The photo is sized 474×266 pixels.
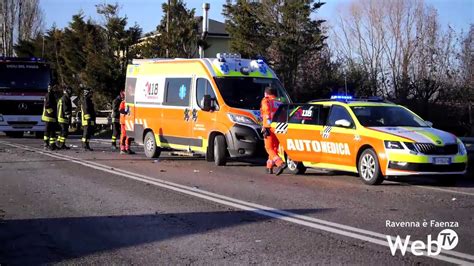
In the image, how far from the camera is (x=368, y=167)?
421 inches

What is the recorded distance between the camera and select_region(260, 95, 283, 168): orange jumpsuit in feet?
40.8

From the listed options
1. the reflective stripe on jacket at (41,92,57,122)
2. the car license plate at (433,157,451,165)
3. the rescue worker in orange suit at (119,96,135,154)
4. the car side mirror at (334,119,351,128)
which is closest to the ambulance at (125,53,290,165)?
the rescue worker in orange suit at (119,96,135,154)

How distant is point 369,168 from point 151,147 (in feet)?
23.6

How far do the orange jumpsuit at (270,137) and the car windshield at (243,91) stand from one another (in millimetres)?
969

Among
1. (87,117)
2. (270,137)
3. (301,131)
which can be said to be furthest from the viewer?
(87,117)

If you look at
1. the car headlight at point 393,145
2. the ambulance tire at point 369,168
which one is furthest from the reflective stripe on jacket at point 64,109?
the car headlight at point 393,145

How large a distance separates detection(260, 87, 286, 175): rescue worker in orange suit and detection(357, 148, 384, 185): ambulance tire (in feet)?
6.48

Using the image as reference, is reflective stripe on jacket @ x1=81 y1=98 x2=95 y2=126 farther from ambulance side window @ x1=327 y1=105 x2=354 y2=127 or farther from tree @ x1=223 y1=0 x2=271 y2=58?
tree @ x1=223 y1=0 x2=271 y2=58

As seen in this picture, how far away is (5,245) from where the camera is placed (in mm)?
6574

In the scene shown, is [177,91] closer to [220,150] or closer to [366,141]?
[220,150]

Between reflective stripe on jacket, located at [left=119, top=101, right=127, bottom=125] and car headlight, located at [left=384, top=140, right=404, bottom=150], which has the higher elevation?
reflective stripe on jacket, located at [left=119, top=101, right=127, bottom=125]

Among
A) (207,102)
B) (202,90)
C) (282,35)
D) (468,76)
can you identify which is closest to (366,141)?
(207,102)

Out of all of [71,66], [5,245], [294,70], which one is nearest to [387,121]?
[5,245]

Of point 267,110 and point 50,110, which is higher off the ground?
point 267,110
